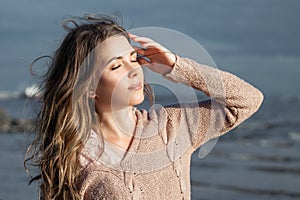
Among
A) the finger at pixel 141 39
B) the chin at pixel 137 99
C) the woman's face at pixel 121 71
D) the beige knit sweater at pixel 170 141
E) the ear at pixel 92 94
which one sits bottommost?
the beige knit sweater at pixel 170 141

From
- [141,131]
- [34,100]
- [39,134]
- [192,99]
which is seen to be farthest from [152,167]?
[34,100]

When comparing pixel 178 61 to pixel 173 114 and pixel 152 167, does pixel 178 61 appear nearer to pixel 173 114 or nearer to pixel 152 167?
pixel 173 114

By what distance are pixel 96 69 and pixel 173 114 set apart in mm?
490

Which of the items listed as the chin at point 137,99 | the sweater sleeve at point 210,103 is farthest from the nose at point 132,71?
the sweater sleeve at point 210,103

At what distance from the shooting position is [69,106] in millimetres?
3314

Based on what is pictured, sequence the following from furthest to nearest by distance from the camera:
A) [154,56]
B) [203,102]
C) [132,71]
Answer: [203,102] → [154,56] → [132,71]

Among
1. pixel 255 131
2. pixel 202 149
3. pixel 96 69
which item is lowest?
pixel 255 131

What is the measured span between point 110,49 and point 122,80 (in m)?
0.17

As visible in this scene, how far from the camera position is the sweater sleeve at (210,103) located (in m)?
3.33

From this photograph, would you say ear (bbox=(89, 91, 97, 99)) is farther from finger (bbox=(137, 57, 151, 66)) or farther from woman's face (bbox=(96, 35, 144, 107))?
finger (bbox=(137, 57, 151, 66))

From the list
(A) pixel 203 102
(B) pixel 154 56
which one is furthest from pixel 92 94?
(A) pixel 203 102

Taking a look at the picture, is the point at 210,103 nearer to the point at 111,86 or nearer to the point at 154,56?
the point at 154,56

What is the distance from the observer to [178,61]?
3.31 metres

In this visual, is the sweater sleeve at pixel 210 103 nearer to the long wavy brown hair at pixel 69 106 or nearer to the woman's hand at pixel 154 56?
the woman's hand at pixel 154 56
